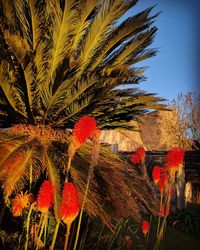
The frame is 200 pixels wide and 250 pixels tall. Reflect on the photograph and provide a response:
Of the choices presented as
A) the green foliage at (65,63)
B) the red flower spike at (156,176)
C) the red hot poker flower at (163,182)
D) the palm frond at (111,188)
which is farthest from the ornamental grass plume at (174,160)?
the green foliage at (65,63)

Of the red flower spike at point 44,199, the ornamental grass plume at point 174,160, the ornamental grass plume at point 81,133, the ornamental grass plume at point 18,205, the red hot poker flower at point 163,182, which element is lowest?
the ornamental grass plume at point 18,205

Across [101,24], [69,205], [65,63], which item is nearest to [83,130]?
[69,205]

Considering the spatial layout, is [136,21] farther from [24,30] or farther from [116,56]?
[24,30]

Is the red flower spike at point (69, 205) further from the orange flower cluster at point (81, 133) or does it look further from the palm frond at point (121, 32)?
the palm frond at point (121, 32)

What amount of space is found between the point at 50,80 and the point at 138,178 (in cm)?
183

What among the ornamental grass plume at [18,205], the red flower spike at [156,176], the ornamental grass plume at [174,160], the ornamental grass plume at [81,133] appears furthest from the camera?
the ornamental grass plume at [18,205]

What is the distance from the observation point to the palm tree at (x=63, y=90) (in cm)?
421

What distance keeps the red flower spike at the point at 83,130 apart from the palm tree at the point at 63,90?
1897 mm

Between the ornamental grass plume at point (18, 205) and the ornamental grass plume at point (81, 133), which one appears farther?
the ornamental grass plume at point (18, 205)

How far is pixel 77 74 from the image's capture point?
16.0 ft

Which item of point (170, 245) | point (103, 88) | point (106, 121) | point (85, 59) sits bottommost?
point (170, 245)

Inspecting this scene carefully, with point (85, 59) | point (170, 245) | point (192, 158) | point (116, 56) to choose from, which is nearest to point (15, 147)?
point (85, 59)

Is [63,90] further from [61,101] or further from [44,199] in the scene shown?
[44,199]

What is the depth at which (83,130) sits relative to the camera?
2.11 meters
